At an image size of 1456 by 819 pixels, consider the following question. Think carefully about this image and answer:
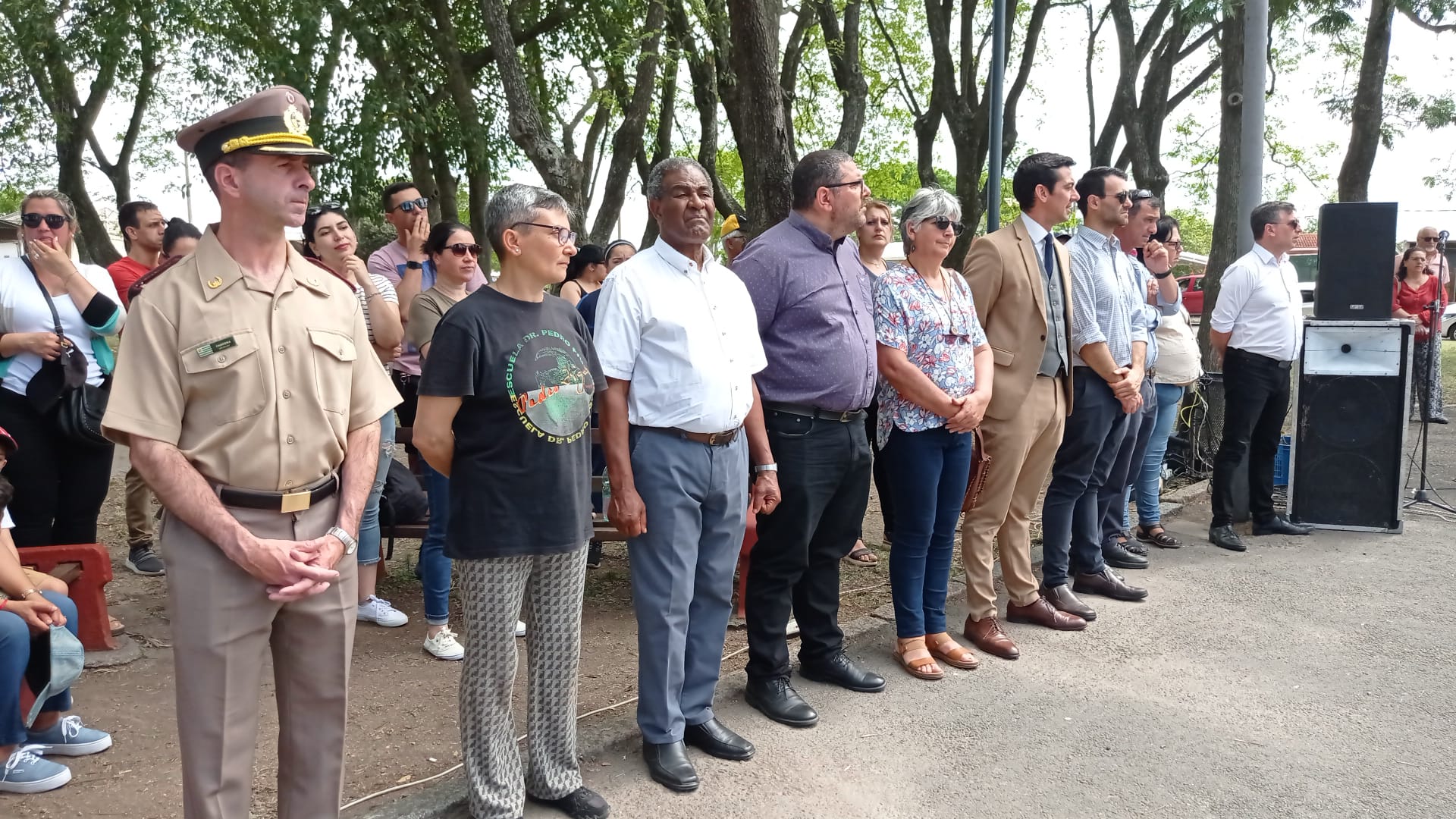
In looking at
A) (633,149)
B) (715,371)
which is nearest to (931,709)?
(715,371)

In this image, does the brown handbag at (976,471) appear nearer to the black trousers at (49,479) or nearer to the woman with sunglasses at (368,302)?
the woman with sunglasses at (368,302)

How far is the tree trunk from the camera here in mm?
13578

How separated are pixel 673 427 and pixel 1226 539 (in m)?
4.79

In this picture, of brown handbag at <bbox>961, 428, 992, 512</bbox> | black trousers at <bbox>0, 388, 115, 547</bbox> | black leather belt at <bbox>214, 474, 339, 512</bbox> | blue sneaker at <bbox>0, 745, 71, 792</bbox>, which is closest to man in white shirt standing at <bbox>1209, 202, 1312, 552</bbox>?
brown handbag at <bbox>961, 428, 992, 512</bbox>

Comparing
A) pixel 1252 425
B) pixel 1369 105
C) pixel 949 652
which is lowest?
pixel 949 652

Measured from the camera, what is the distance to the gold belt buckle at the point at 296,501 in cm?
247

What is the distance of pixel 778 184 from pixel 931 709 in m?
3.81

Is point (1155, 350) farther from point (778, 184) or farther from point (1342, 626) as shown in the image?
point (778, 184)

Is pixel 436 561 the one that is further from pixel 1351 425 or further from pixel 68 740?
pixel 1351 425

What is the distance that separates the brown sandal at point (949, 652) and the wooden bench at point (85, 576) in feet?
11.6

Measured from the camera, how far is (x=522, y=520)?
10.0 ft

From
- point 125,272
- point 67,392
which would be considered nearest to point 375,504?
point 67,392

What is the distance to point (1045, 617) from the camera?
5254mm

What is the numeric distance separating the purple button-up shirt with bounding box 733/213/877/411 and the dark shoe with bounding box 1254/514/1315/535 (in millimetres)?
4415
